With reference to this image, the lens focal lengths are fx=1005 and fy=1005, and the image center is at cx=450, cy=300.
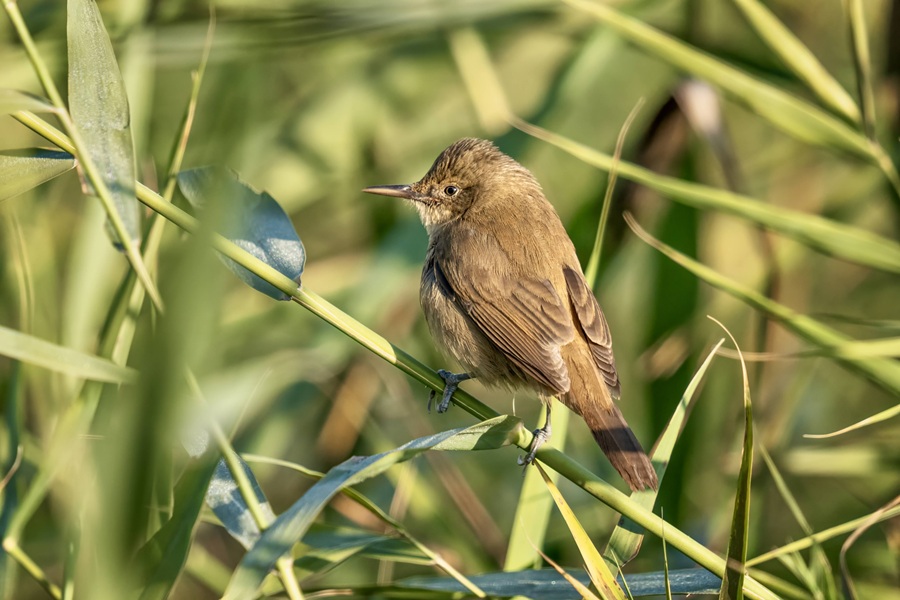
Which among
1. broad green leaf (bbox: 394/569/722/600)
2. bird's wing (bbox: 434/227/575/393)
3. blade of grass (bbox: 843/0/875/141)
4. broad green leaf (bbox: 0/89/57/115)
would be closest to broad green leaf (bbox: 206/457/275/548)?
broad green leaf (bbox: 394/569/722/600)

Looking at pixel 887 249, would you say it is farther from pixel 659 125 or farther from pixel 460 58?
pixel 460 58

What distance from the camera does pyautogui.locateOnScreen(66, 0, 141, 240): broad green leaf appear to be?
1678mm

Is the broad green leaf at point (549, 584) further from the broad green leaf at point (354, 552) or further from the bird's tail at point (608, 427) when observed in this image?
the bird's tail at point (608, 427)

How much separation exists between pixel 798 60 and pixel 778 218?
0.54 metres

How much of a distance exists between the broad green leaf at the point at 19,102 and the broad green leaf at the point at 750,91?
1.56 metres

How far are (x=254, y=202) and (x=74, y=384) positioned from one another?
1062 millimetres

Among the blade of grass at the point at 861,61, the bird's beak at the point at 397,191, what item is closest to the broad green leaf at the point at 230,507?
the bird's beak at the point at 397,191

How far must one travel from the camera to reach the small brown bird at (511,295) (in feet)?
8.96

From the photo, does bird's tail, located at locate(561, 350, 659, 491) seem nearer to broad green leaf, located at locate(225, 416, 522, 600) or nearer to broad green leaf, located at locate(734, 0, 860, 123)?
broad green leaf, located at locate(225, 416, 522, 600)

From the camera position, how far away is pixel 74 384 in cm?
276

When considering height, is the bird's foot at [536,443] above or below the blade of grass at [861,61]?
below

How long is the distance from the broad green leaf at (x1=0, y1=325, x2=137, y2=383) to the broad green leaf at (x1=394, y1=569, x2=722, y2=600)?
794 mm

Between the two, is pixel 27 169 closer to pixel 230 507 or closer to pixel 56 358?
pixel 56 358

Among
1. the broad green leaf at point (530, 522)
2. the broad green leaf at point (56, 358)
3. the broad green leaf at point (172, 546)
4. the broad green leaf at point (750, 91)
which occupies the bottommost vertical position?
the broad green leaf at point (530, 522)
